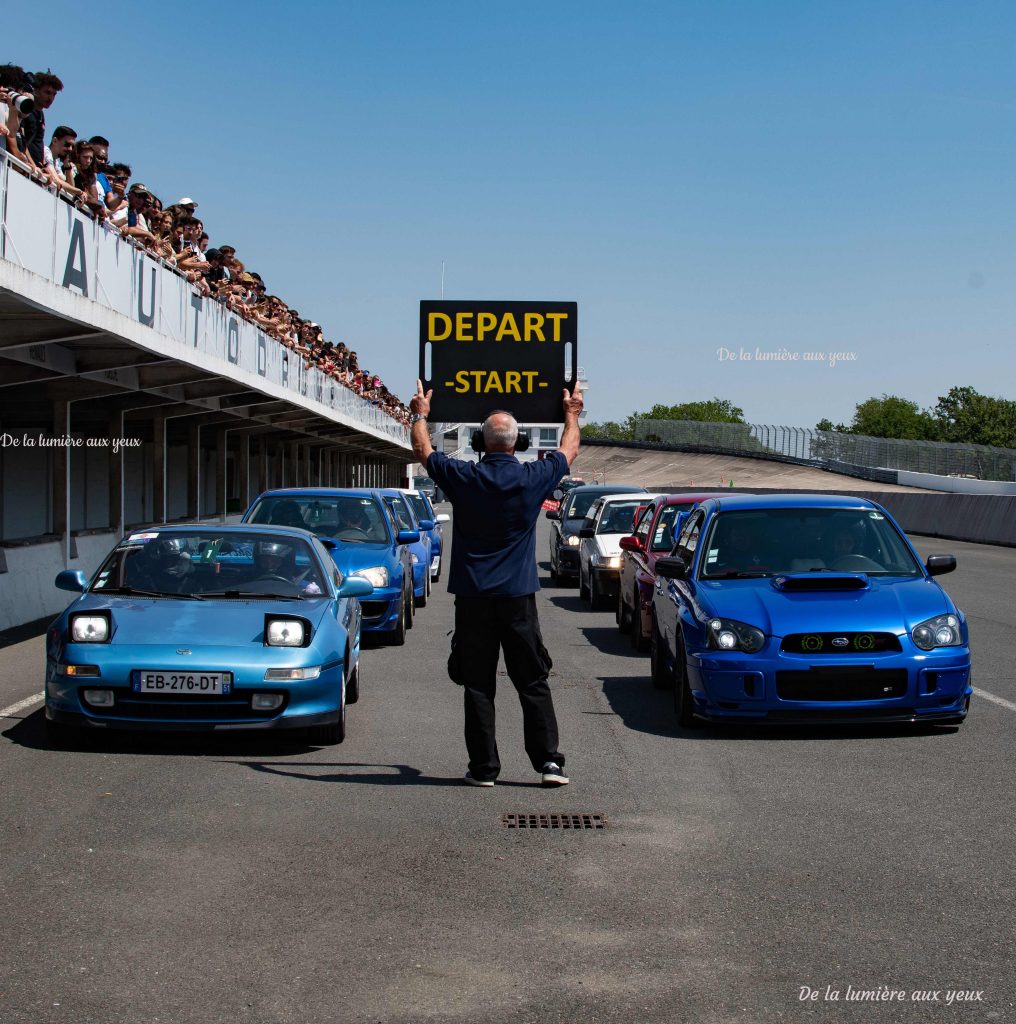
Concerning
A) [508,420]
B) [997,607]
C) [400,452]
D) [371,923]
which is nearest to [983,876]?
[371,923]

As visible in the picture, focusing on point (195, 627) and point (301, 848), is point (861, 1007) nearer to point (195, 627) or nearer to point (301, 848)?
point (301, 848)

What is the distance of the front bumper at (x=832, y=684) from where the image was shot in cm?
846

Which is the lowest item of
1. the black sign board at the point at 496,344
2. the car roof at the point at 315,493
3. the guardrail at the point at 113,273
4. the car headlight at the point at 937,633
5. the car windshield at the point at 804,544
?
the car headlight at the point at 937,633

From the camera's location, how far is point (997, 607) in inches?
744

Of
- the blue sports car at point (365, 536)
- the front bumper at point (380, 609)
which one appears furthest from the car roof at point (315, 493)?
the front bumper at point (380, 609)

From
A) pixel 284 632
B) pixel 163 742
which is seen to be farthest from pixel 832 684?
pixel 163 742

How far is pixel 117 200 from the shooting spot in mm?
Answer: 16406

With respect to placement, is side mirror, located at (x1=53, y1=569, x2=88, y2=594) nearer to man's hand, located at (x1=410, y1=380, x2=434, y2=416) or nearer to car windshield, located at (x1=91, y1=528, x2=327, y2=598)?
car windshield, located at (x1=91, y1=528, x2=327, y2=598)

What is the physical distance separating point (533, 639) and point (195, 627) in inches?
→ 91.1

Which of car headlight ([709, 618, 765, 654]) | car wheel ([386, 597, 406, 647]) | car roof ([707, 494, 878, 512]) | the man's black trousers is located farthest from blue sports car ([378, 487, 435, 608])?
the man's black trousers

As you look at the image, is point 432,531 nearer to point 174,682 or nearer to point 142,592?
point 142,592

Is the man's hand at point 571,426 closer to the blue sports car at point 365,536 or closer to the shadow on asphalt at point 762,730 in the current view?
the shadow on asphalt at point 762,730

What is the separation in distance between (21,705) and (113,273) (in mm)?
6769

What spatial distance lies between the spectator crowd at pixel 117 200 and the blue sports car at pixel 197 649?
4701 mm
